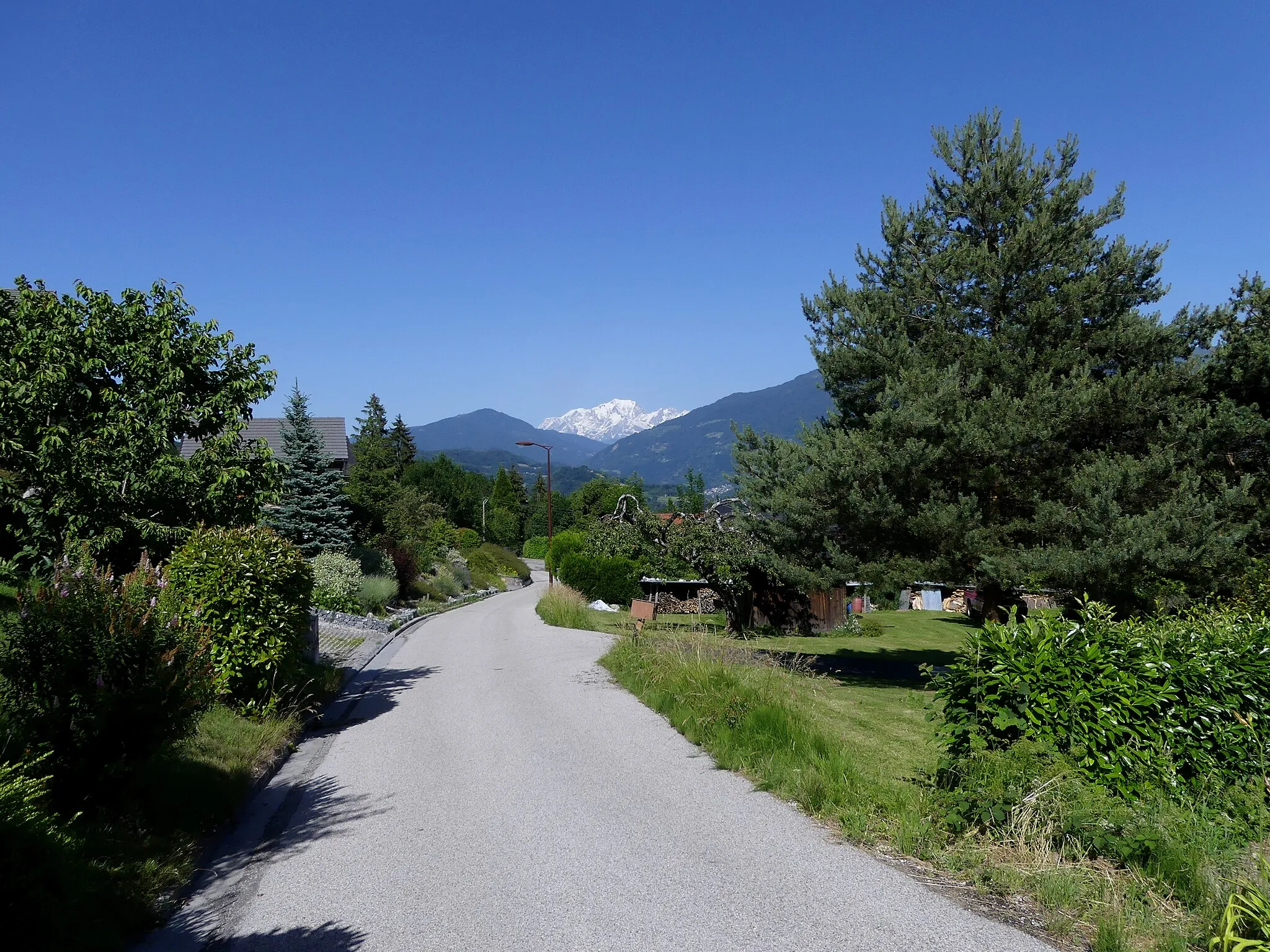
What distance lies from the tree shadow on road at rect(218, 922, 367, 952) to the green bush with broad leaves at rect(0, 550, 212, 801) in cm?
176

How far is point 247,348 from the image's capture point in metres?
12.6

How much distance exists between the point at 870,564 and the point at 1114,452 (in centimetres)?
487

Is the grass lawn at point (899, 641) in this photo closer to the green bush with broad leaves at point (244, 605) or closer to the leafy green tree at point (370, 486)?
the green bush with broad leaves at point (244, 605)

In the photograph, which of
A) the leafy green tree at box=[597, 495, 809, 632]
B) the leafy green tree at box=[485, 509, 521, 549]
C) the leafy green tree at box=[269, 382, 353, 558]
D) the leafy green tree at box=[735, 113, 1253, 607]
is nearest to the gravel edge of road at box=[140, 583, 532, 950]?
the leafy green tree at box=[735, 113, 1253, 607]

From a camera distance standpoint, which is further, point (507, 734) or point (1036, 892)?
point (507, 734)

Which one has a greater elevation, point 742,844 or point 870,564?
point 870,564

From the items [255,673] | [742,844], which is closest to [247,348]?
[255,673]

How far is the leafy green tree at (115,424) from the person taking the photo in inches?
440

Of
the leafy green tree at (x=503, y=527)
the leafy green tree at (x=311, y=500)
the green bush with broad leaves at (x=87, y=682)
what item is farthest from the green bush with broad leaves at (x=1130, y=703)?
the leafy green tree at (x=503, y=527)

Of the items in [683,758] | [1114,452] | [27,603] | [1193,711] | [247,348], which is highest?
[247,348]

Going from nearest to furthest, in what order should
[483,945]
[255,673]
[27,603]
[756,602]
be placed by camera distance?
[483,945] → [27,603] → [255,673] → [756,602]

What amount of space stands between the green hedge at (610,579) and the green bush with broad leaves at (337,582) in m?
10.2

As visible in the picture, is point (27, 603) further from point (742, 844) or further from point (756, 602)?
point (756, 602)

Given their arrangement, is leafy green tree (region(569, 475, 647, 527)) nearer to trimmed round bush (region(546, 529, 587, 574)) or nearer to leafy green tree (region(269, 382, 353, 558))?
trimmed round bush (region(546, 529, 587, 574))
